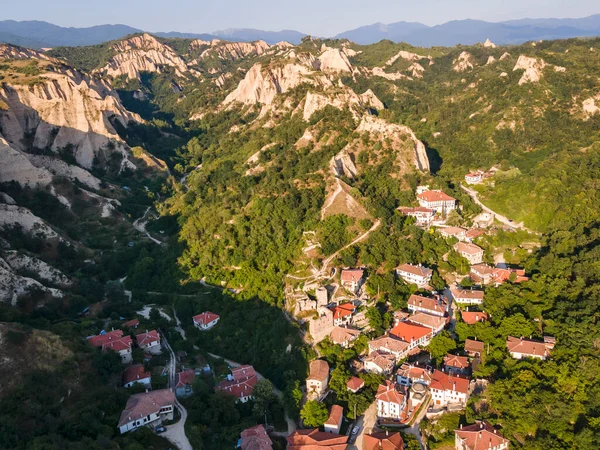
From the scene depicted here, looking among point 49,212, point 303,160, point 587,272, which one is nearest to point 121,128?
point 49,212

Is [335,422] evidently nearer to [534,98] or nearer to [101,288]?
[101,288]

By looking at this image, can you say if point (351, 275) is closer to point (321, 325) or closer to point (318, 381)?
point (321, 325)

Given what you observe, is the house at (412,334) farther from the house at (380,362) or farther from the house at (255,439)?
the house at (255,439)

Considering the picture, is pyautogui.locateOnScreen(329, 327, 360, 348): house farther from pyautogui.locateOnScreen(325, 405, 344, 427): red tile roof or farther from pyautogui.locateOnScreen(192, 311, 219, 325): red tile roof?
pyautogui.locateOnScreen(192, 311, 219, 325): red tile roof

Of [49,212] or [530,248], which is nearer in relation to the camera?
[530,248]

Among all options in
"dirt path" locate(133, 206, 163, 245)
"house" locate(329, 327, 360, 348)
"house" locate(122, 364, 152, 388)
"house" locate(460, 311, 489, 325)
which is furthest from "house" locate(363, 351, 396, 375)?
"dirt path" locate(133, 206, 163, 245)

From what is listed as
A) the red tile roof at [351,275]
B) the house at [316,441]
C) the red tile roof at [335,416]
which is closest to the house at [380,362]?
the red tile roof at [335,416]
